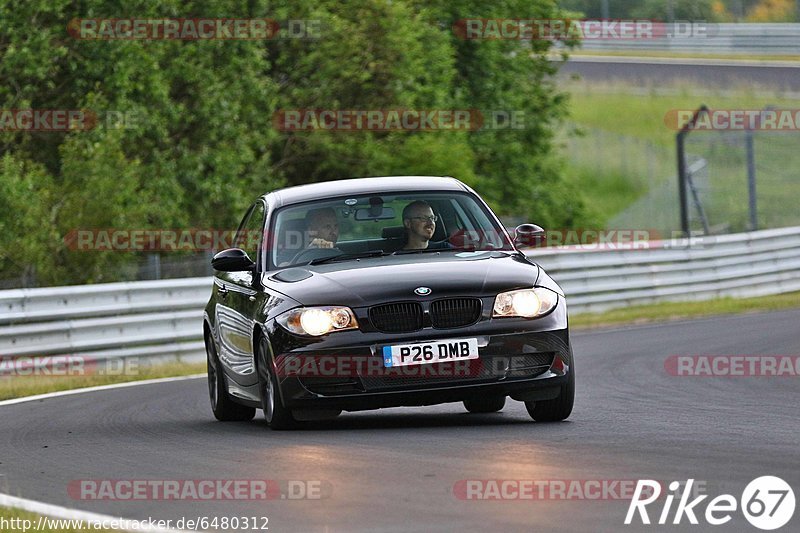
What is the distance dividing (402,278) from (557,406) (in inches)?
47.3

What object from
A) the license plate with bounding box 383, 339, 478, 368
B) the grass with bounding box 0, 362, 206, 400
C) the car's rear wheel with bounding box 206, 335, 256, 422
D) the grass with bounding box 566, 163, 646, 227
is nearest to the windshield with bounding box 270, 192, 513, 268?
the license plate with bounding box 383, 339, 478, 368

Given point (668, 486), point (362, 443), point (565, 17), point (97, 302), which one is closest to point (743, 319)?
point (97, 302)

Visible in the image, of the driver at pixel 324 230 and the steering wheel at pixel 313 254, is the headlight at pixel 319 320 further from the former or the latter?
the driver at pixel 324 230

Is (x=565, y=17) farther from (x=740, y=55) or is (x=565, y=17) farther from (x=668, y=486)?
(x=668, y=486)

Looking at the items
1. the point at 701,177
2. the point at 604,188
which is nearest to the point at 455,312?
the point at 701,177

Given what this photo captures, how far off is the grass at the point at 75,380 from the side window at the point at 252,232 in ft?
13.0

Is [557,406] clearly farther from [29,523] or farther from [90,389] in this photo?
[90,389]

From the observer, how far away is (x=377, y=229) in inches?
420

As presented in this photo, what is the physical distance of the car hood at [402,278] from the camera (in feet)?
31.4

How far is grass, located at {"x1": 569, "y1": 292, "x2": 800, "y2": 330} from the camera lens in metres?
23.4

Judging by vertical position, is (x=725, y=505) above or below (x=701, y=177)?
above

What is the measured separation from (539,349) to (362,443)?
1.25 metres

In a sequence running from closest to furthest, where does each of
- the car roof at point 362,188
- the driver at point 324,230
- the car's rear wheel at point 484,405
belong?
the driver at point 324,230 → the car roof at point 362,188 → the car's rear wheel at point 484,405

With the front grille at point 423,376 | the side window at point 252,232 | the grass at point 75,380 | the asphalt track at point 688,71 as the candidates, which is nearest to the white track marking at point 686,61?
the asphalt track at point 688,71
